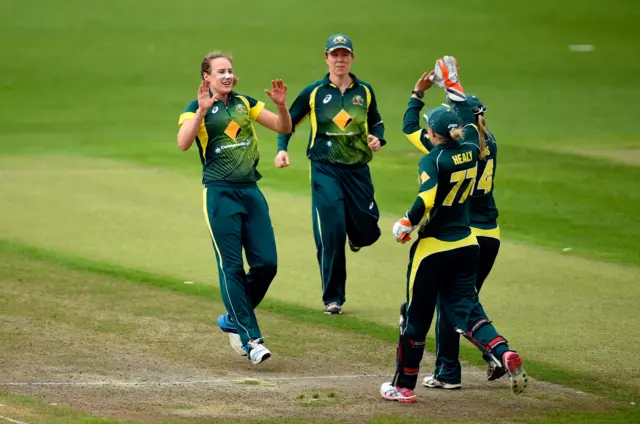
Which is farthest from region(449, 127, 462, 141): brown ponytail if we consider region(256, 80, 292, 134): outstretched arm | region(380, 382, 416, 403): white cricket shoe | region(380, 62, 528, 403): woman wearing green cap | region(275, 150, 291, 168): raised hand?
region(275, 150, 291, 168): raised hand

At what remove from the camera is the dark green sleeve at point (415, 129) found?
9.93 meters

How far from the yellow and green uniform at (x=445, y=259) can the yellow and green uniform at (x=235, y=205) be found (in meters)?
1.49

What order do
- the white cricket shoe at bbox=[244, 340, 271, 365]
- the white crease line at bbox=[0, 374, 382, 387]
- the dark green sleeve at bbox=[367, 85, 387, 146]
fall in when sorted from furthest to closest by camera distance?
the dark green sleeve at bbox=[367, 85, 387, 146]
the white cricket shoe at bbox=[244, 340, 271, 365]
the white crease line at bbox=[0, 374, 382, 387]

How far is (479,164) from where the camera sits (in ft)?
31.9

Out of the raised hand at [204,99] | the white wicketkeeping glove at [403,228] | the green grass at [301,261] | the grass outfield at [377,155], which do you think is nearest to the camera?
the white wicketkeeping glove at [403,228]

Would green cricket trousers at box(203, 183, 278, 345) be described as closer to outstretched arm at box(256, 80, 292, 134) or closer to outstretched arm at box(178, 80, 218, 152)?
outstretched arm at box(178, 80, 218, 152)

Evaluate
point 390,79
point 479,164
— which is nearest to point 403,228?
point 479,164

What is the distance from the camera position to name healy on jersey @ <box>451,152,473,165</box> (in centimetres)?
885

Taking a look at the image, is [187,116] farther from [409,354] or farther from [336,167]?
[409,354]

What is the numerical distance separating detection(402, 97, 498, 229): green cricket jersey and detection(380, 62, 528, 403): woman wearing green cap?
0.57m

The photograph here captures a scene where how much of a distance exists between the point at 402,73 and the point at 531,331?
1806 cm

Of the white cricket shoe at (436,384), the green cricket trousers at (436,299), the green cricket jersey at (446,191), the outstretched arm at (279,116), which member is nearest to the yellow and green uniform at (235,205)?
the outstretched arm at (279,116)

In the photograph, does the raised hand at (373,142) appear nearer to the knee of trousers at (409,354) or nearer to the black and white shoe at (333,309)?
the black and white shoe at (333,309)

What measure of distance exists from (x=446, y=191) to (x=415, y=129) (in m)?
1.29
